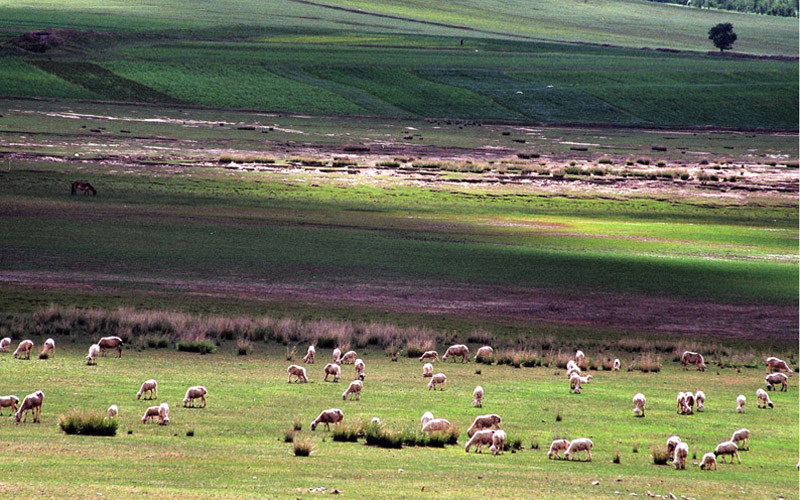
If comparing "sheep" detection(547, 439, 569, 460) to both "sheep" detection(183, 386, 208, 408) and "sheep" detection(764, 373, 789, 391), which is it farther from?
"sheep" detection(764, 373, 789, 391)

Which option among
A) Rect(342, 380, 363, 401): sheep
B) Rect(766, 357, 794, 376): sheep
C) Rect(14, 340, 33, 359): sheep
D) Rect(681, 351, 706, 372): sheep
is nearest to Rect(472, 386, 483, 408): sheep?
Rect(342, 380, 363, 401): sheep

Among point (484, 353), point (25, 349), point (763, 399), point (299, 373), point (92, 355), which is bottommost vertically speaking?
point (763, 399)

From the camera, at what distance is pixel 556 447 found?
17.8 meters

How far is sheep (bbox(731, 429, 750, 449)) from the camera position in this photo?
18938 mm

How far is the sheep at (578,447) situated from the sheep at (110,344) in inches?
489

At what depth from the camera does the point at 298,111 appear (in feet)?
393

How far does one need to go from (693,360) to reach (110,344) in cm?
1442

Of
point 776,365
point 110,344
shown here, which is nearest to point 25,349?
point 110,344

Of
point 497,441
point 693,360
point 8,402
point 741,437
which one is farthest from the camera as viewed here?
point 693,360

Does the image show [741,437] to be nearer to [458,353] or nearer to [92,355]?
[458,353]

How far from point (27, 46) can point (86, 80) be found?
17148mm

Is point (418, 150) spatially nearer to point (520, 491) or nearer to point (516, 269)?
point (516, 269)

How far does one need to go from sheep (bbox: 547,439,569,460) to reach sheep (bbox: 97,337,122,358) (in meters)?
12.1

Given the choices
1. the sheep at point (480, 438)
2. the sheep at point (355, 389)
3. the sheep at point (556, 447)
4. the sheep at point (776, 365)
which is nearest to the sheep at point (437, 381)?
the sheep at point (355, 389)
